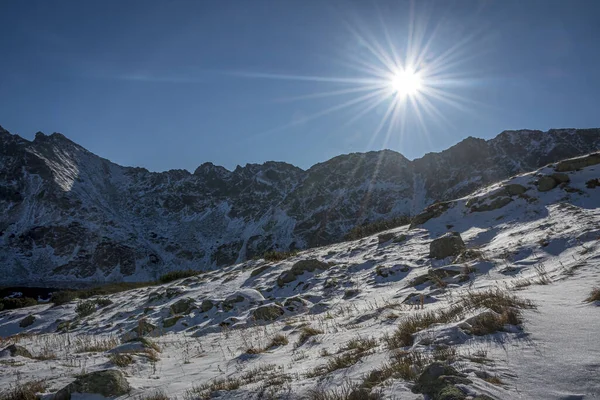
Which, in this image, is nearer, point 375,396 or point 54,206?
point 375,396

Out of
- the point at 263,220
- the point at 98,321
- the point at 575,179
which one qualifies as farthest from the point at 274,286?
the point at 263,220

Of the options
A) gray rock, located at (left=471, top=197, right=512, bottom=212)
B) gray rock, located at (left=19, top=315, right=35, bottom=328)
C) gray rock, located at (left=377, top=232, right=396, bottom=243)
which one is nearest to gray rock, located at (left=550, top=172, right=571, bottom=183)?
gray rock, located at (left=471, top=197, right=512, bottom=212)

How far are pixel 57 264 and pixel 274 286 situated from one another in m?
95.1

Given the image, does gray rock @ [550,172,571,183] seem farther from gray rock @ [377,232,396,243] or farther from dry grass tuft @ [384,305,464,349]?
dry grass tuft @ [384,305,464,349]

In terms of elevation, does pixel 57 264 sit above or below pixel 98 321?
above

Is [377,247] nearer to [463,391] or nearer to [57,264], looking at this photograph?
[463,391]

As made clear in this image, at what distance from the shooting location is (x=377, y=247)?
1755 centimetres

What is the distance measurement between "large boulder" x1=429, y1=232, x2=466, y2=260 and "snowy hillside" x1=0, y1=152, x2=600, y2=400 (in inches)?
2.3

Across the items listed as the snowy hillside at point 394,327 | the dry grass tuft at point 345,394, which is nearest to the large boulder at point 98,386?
the snowy hillside at point 394,327

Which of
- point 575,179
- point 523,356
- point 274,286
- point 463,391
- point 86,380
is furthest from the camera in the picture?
point 575,179

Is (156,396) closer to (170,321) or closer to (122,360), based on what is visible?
(122,360)

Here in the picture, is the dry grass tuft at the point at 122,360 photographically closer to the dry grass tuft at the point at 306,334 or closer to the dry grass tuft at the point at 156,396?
the dry grass tuft at the point at 156,396

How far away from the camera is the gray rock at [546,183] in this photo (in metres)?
16.5

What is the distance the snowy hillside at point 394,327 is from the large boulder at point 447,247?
0.06 meters
